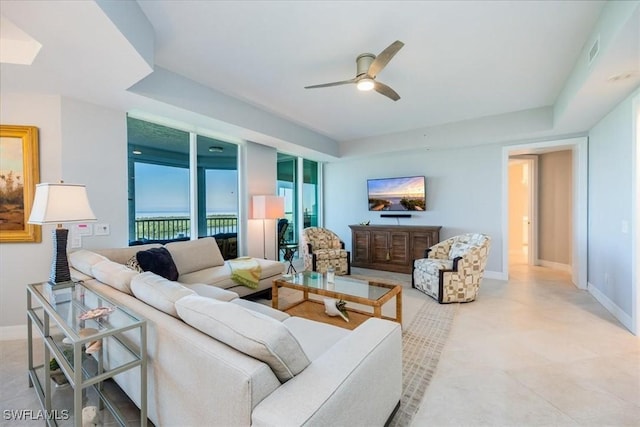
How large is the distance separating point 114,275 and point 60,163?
1.91 meters

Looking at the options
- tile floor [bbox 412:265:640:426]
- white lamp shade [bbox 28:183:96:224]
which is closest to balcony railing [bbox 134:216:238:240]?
white lamp shade [bbox 28:183:96:224]

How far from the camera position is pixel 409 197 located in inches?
224

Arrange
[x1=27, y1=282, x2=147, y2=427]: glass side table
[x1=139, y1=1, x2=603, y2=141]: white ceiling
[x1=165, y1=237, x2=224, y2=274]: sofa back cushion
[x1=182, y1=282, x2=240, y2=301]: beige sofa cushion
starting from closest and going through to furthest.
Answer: [x1=27, y1=282, x2=147, y2=427]: glass side table < [x1=139, y1=1, x2=603, y2=141]: white ceiling < [x1=182, y1=282, x2=240, y2=301]: beige sofa cushion < [x1=165, y1=237, x2=224, y2=274]: sofa back cushion

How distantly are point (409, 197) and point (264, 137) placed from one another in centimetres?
313

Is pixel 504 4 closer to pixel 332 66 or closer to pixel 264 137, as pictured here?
pixel 332 66

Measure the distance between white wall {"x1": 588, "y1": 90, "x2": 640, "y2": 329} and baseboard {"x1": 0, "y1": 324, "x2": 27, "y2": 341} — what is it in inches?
243

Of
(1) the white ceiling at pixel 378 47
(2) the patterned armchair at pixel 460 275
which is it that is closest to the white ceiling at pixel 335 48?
(1) the white ceiling at pixel 378 47

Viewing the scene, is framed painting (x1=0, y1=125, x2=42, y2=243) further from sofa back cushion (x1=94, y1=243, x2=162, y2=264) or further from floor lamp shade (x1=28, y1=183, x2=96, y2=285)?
floor lamp shade (x1=28, y1=183, x2=96, y2=285)

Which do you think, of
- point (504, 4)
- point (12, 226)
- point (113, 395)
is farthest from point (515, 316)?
point (12, 226)

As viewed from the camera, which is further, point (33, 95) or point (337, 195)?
point (337, 195)

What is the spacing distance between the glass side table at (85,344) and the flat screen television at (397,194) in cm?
513

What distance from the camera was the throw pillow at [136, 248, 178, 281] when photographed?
A: 9.34ft

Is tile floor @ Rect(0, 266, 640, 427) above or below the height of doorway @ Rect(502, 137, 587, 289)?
below

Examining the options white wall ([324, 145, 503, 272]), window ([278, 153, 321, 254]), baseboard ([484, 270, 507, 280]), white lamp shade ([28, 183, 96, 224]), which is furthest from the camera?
window ([278, 153, 321, 254])
